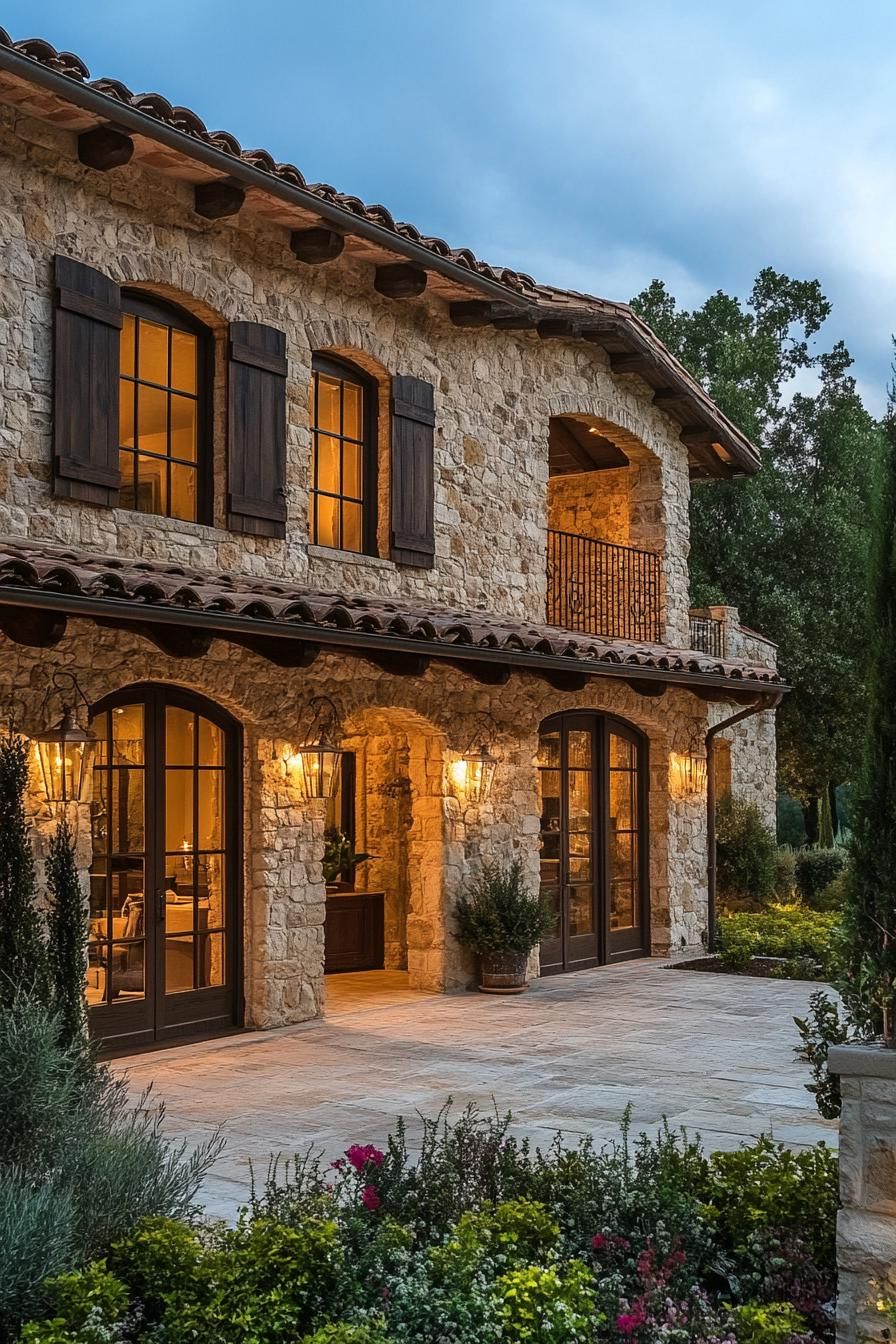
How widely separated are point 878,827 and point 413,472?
7654 millimetres

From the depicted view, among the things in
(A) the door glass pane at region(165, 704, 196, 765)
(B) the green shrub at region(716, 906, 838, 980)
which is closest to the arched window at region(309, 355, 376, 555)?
(A) the door glass pane at region(165, 704, 196, 765)

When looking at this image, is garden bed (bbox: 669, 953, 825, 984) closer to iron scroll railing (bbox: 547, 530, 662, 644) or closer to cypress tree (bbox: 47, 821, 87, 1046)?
iron scroll railing (bbox: 547, 530, 662, 644)

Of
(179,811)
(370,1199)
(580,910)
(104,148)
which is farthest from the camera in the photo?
(580,910)

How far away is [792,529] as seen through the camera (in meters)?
22.9

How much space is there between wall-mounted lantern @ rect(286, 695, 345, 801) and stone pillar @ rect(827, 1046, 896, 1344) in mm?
6280

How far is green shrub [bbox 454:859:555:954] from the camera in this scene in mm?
11586

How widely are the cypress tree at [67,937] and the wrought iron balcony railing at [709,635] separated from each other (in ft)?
37.9

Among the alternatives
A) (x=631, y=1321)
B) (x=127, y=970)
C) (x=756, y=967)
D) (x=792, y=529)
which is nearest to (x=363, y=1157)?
(x=631, y=1321)

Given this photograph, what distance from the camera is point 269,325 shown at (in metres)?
10.4

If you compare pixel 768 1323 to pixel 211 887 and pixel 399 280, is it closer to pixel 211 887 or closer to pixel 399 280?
pixel 211 887

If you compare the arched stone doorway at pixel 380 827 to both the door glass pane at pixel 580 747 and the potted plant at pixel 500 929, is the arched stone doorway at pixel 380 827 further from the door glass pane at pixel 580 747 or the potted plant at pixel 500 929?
the door glass pane at pixel 580 747

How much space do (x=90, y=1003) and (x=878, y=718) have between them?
6.00 m

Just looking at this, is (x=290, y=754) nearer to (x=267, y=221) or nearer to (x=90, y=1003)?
(x=90, y=1003)

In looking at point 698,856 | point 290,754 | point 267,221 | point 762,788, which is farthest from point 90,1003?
point 762,788
